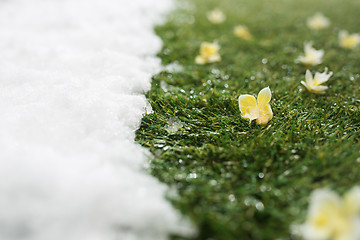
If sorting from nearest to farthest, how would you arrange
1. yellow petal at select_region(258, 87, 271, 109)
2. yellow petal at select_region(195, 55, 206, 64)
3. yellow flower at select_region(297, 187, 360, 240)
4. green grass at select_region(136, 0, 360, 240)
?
yellow flower at select_region(297, 187, 360, 240)
green grass at select_region(136, 0, 360, 240)
yellow petal at select_region(258, 87, 271, 109)
yellow petal at select_region(195, 55, 206, 64)

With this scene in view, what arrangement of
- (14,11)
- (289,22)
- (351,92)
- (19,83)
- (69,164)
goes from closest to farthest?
(69,164), (19,83), (351,92), (14,11), (289,22)

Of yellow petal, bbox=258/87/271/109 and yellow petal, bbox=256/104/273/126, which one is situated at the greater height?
yellow petal, bbox=258/87/271/109

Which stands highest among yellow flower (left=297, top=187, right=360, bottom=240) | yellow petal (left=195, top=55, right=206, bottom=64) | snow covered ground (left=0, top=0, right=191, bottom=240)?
yellow petal (left=195, top=55, right=206, bottom=64)

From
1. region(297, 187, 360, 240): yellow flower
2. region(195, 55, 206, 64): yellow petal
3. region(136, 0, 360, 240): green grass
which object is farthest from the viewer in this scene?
region(195, 55, 206, 64): yellow petal

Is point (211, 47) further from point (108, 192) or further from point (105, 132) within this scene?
point (108, 192)

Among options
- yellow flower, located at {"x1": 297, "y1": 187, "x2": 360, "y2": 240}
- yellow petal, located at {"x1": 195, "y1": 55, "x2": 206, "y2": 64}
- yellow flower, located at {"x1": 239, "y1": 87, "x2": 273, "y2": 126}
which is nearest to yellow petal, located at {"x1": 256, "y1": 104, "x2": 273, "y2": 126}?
yellow flower, located at {"x1": 239, "y1": 87, "x2": 273, "y2": 126}

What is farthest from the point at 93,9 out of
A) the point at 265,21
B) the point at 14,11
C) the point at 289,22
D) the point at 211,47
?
the point at 289,22

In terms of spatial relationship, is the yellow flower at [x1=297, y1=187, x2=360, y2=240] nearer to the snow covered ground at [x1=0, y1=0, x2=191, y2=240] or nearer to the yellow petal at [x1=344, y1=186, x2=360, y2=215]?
the yellow petal at [x1=344, y1=186, x2=360, y2=215]
